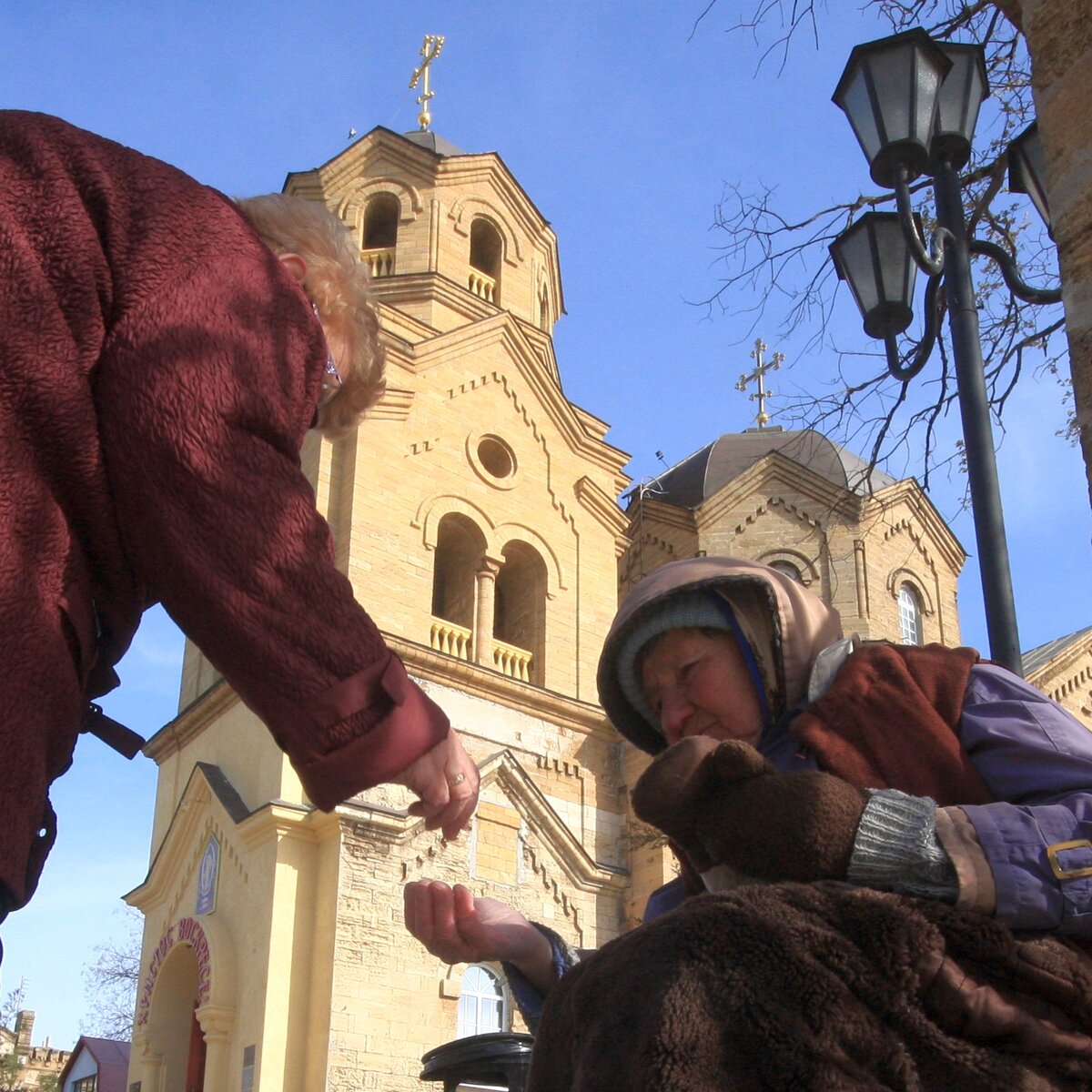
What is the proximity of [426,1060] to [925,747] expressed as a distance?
18.0 ft

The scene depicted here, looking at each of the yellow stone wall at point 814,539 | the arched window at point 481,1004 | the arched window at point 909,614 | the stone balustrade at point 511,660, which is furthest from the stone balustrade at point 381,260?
the arched window at point 481,1004

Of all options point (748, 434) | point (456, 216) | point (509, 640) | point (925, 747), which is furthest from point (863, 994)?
point (748, 434)

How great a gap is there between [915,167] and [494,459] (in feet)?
58.0

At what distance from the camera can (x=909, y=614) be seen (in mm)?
28391

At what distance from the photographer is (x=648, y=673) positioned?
3164 mm

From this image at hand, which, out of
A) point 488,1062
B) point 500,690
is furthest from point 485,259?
point 488,1062

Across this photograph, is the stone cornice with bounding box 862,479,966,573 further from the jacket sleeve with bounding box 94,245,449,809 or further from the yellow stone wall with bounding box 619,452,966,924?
the jacket sleeve with bounding box 94,245,449,809

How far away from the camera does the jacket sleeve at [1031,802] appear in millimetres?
2145

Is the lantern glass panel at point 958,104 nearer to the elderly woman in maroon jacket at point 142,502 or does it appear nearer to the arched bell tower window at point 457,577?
the elderly woman in maroon jacket at point 142,502

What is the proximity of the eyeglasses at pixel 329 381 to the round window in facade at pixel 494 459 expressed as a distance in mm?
20439

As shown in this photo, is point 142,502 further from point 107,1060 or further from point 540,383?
point 107,1060

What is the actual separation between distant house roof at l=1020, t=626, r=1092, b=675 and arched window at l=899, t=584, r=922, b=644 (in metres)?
3.06

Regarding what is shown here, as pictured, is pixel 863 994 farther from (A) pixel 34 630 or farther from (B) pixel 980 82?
(B) pixel 980 82

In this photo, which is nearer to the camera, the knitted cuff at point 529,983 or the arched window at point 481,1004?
the knitted cuff at point 529,983
